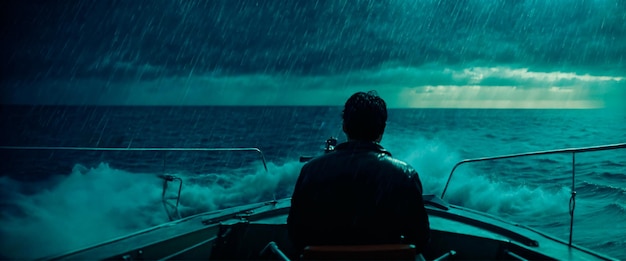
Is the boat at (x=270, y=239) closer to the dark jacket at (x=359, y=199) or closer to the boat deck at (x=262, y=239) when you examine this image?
the boat deck at (x=262, y=239)

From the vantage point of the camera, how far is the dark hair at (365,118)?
6.13ft

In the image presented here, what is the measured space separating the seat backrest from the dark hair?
0.60 m

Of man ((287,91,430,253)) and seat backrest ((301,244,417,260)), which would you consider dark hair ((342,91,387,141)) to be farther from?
seat backrest ((301,244,417,260))

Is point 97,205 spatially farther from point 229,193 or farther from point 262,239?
point 262,239

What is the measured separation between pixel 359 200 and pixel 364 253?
1.06ft

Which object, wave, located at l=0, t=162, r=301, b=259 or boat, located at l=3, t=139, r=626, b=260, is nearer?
boat, located at l=3, t=139, r=626, b=260

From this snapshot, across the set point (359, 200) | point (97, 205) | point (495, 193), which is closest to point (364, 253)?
point (359, 200)

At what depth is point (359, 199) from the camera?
1.68 metres

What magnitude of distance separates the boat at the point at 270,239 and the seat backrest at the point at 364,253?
752 mm

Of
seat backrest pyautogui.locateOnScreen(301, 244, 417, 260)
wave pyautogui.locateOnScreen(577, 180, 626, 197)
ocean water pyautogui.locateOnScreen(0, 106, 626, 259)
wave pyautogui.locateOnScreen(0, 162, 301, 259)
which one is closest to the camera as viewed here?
seat backrest pyautogui.locateOnScreen(301, 244, 417, 260)

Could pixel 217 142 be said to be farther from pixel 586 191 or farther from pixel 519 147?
pixel 586 191

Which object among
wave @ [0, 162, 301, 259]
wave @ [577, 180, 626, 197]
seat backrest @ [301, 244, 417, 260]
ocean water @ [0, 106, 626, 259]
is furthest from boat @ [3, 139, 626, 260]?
wave @ [577, 180, 626, 197]

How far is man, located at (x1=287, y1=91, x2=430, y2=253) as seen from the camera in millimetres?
1678

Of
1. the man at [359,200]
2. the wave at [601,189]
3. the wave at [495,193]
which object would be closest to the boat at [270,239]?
the man at [359,200]
